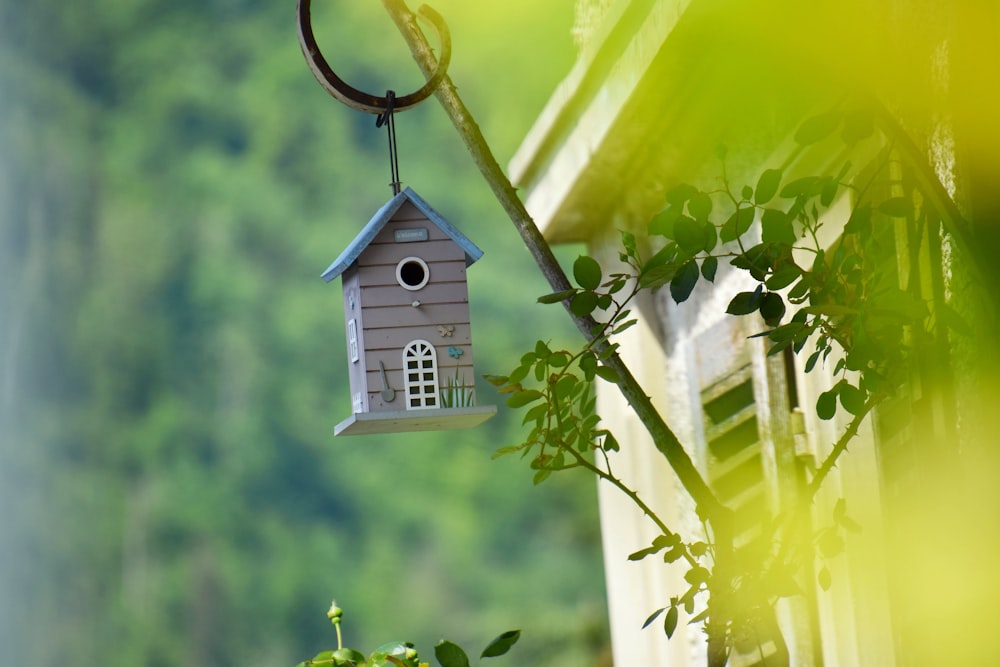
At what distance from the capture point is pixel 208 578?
6.69 metres

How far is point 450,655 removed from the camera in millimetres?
823

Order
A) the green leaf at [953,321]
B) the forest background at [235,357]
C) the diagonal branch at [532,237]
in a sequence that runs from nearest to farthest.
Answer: the green leaf at [953,321]
the diagonal branch at [532,237]
the forest background at [235,357]

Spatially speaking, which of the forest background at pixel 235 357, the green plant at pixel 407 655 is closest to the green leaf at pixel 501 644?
the green plant at pixel 407 655

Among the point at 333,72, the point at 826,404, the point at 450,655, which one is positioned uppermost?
the point at 333,72

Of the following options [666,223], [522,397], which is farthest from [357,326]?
[666,223]

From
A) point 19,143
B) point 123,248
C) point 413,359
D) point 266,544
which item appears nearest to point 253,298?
point 123,248

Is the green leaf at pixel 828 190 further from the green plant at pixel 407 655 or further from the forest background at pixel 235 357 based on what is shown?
the forest background at pixel 235 357

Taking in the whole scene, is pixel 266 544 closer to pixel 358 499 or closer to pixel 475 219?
pixel 358 499

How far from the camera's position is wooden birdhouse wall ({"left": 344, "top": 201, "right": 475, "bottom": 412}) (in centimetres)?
86

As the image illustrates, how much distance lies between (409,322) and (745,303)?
0.81 feet

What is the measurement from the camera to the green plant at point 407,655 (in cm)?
81

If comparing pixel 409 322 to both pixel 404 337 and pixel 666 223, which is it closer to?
pixel 404 337

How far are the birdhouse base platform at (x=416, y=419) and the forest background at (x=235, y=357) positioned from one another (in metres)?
5.30

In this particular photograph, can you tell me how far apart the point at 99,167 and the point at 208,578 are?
259 centimetres
